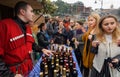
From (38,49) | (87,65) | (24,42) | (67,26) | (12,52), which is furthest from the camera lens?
(67,26)

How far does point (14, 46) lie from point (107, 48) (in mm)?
1524

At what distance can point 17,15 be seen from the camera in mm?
3572

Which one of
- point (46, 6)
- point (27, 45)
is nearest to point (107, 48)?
point (27, 45)

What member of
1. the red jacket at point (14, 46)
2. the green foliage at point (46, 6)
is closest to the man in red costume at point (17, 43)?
the red jacket at point (14, 46)

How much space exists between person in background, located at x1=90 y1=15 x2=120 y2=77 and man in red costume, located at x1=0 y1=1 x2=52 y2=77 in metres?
1.13

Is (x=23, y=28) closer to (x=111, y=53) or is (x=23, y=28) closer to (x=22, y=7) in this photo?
(x=22, y=7)

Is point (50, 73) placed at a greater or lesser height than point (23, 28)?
lesser

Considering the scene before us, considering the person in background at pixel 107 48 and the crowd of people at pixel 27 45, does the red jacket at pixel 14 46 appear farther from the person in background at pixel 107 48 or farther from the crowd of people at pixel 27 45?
the person in background at pixel 107 48

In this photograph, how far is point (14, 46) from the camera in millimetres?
3246

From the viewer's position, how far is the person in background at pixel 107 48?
390cm

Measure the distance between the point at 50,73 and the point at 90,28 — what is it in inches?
86.1

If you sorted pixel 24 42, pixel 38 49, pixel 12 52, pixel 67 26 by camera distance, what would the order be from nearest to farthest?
pixel 12 52
pixel 24 42
pixel 38 49
pixel 67 26

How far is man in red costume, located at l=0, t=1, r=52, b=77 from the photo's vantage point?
3107 millimetres

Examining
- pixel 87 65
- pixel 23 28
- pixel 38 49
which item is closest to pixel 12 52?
pixel 23 28
